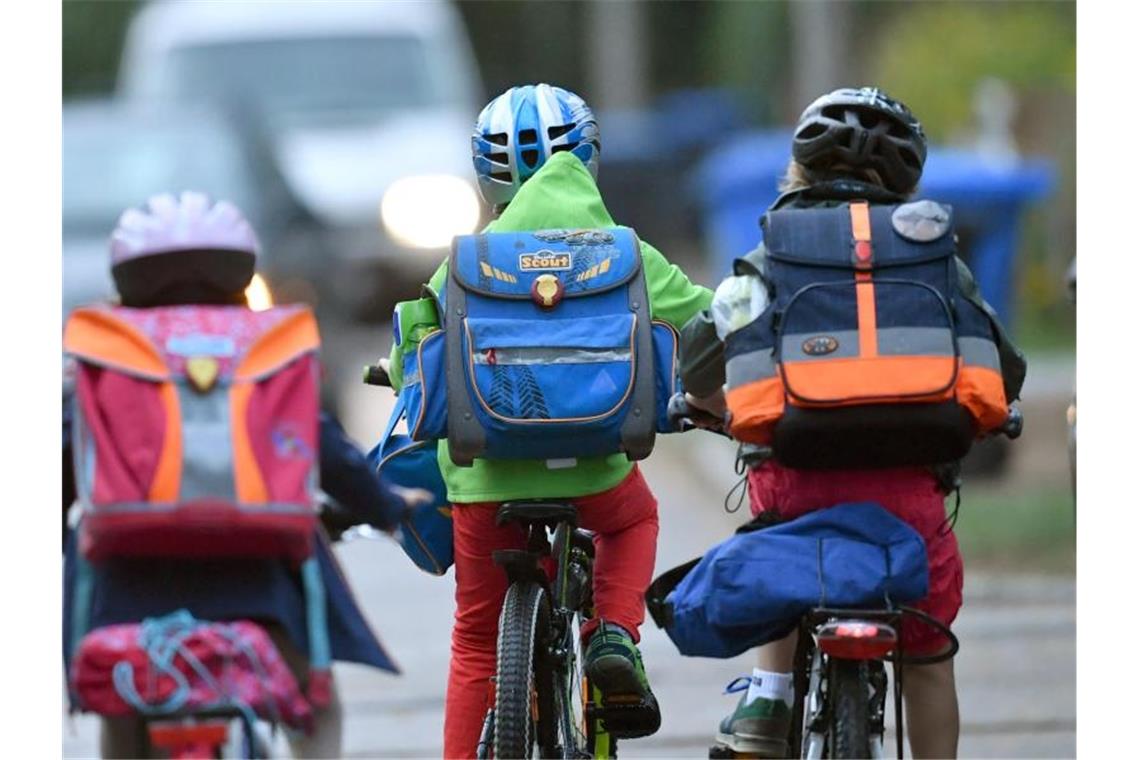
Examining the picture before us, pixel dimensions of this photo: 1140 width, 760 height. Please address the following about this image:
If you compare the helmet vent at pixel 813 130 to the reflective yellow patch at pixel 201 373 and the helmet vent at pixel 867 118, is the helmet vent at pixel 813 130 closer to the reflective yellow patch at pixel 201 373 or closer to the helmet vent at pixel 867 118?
the helmet vent at pixel 867 118

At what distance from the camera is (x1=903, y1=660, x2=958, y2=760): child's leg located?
19.5ft

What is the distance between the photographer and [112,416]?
221 inches

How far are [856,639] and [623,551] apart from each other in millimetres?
1005

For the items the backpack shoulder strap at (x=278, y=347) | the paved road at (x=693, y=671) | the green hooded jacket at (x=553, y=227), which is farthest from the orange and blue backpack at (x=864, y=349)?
the paved road at (x=693, y=671)

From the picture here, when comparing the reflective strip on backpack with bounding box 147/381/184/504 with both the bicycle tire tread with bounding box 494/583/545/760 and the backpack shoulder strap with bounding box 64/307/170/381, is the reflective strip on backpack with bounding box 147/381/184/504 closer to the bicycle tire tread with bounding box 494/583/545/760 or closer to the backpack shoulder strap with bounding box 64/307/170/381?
the backpack shoulder strap with bounding box 64/307/170/381

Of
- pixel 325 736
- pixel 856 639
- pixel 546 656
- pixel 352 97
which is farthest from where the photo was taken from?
pixel 352 97

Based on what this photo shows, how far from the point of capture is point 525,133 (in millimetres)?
6320

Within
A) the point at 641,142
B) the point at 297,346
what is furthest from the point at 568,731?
the point at 641,142

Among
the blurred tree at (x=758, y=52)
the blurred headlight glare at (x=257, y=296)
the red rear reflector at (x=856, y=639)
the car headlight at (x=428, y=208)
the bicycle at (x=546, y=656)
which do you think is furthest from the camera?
the blurred tree at (x=758, y=52)

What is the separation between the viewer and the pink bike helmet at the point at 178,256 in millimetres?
6078

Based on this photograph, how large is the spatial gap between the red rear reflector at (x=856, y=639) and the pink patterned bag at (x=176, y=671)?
3.68 feet

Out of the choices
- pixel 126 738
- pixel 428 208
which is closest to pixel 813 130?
pixel 126 738

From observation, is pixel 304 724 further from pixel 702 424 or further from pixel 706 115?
pixel 706 115

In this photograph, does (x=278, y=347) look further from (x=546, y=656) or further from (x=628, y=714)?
(x=628, y=714)
